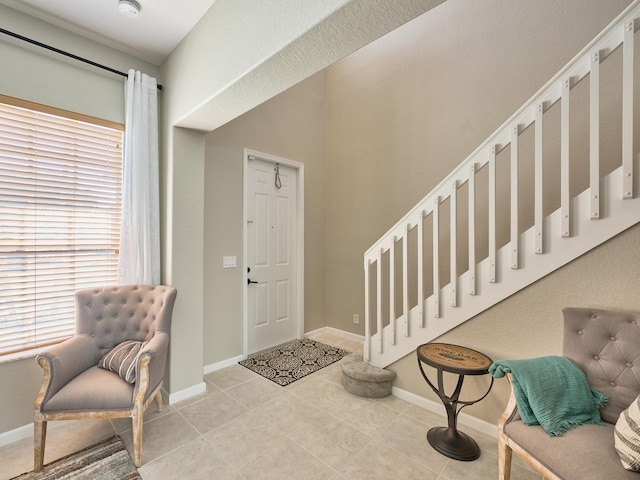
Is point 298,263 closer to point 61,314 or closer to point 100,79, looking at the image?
point 61,314

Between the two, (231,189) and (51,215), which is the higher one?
(231,189)

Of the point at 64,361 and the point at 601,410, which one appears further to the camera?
the point at 64,361

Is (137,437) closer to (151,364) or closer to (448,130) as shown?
(151,364)

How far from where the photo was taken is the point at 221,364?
3.07 meters

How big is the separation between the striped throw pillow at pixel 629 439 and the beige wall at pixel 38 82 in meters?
3.32

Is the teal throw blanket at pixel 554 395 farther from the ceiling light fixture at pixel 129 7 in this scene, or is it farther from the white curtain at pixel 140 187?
the ceiling light fixture at pixel 129 7

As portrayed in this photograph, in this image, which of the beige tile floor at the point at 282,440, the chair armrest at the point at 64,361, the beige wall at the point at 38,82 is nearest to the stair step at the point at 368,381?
the beige tile floor at the point at 282,440

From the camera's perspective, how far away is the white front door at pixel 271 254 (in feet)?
11.2

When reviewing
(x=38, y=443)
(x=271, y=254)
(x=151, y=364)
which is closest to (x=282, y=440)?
(x=151, y=364)

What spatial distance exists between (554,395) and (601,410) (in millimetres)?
278

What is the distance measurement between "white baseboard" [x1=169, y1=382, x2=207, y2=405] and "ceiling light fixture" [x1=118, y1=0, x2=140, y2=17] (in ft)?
9.44

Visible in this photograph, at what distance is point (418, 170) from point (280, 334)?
8.69 ft

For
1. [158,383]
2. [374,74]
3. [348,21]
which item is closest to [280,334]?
[158,383]

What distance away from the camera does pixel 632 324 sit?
1.47 m
